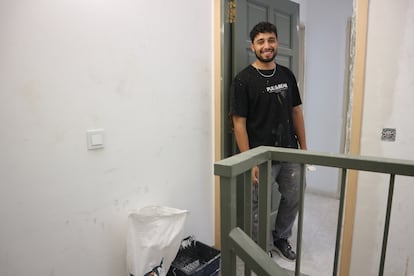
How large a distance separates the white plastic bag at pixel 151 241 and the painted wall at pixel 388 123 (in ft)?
3.76

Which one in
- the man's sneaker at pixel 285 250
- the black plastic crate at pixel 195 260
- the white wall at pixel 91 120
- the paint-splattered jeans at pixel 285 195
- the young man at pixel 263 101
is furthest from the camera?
the man's sneaker at pixel 285 250

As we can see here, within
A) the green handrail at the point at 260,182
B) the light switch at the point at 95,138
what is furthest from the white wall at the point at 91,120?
the green handrail at the point at 260,182

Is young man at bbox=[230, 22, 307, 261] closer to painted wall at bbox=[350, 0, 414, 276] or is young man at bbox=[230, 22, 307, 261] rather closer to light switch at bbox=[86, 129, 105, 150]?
painted wall at bbox=[350, 0, 414, 276]

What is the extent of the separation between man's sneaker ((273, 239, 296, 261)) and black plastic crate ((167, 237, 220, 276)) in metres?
0.64

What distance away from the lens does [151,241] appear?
1628mm

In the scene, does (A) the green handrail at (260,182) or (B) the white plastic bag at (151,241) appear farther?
(B) the white plastic bag at (151,241)

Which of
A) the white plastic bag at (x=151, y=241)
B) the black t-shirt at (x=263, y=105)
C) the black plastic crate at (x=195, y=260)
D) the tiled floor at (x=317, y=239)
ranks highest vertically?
the black t-shirt at (x=263, y=105)

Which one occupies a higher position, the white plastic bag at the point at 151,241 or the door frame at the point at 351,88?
the door frame at the point at 351,88

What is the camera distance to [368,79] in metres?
1.63

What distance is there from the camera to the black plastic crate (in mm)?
1773

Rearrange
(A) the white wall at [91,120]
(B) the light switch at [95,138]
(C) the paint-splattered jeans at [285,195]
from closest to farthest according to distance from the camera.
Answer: (A) the white wall at [91,120]
(B) the light switch at [95,138]
(C) the paint-splattered jeans at [285,195]

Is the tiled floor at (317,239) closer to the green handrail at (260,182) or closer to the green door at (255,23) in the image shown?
the green door at (255,23)

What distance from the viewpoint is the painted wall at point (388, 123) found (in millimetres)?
1544

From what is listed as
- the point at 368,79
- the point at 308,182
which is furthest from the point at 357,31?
the point at 308,182
